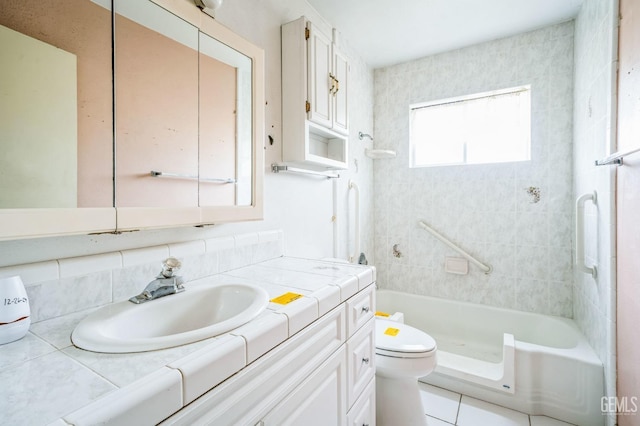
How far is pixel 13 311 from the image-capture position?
2.12 ft

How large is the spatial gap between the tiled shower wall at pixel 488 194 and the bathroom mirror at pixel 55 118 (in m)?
2.40

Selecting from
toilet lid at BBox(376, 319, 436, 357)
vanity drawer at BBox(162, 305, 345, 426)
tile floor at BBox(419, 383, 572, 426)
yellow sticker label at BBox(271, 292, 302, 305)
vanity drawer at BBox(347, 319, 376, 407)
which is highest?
yellow sticker label at BBox(271, 292, 302, 305)

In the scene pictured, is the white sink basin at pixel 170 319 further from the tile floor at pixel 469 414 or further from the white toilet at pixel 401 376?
the tile floor at pixel 469 414

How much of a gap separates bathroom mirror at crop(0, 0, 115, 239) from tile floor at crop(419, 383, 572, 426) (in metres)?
1.99

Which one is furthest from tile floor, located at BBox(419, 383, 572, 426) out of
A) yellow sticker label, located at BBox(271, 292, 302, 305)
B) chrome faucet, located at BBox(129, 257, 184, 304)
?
chrome faucet, located at BBox(129, 257, 184, 304)

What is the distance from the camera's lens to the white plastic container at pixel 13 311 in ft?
2.07

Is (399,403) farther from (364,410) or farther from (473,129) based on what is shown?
(473,129)

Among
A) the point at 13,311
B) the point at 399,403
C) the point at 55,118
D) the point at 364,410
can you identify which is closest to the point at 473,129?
the point at 399,403

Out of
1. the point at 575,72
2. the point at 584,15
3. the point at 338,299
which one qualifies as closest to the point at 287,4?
the point at 338,299

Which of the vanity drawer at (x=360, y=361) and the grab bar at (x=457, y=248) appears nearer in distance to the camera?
the vanity drawer at (x=360, y=361)

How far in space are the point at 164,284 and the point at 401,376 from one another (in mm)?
1255

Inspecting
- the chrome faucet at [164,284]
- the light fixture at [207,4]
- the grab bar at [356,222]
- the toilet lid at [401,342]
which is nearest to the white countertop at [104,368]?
the chrome faucet at [164,284]

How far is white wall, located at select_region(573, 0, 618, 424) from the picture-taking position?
142 cm

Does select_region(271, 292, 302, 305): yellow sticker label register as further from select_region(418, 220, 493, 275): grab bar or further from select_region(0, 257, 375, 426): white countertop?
select_region(418, 220, 493, 275): grab bar
